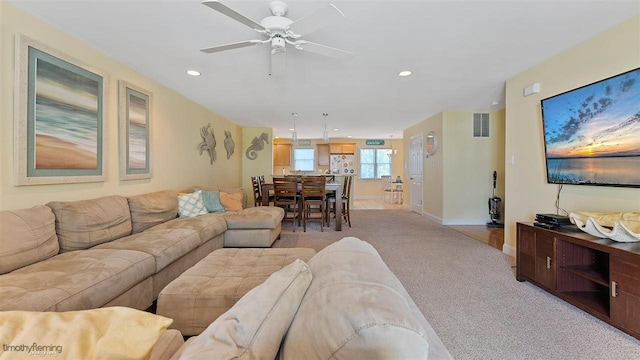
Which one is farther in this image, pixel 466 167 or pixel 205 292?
pixel 466 167

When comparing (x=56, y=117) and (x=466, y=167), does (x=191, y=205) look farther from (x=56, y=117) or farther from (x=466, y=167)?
(x=466, y=167)

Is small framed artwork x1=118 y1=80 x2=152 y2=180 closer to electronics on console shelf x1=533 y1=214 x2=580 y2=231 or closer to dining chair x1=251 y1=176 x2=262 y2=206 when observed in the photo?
dining chair x1=251 y1=176 x2=262 y2=206

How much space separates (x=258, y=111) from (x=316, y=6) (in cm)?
363

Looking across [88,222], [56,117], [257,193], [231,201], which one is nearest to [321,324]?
[88,222]

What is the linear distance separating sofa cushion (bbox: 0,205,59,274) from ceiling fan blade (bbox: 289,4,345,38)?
2.26 m

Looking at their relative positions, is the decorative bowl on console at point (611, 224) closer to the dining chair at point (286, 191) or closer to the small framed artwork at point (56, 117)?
the dining chair at point (286, 191)

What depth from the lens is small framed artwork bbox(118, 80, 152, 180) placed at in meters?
2.99

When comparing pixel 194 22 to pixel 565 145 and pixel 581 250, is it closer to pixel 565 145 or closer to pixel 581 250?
pixel 565 145

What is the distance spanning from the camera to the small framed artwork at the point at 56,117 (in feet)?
6.57

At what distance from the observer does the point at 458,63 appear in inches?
117

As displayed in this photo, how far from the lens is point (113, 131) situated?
2.88 metres

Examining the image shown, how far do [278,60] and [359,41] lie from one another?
30.9 inches

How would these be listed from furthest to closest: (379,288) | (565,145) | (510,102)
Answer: (510,102) < (565,145) < (379,288)

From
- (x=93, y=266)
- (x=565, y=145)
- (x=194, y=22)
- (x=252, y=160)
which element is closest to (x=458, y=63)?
(x=565, y=145)
